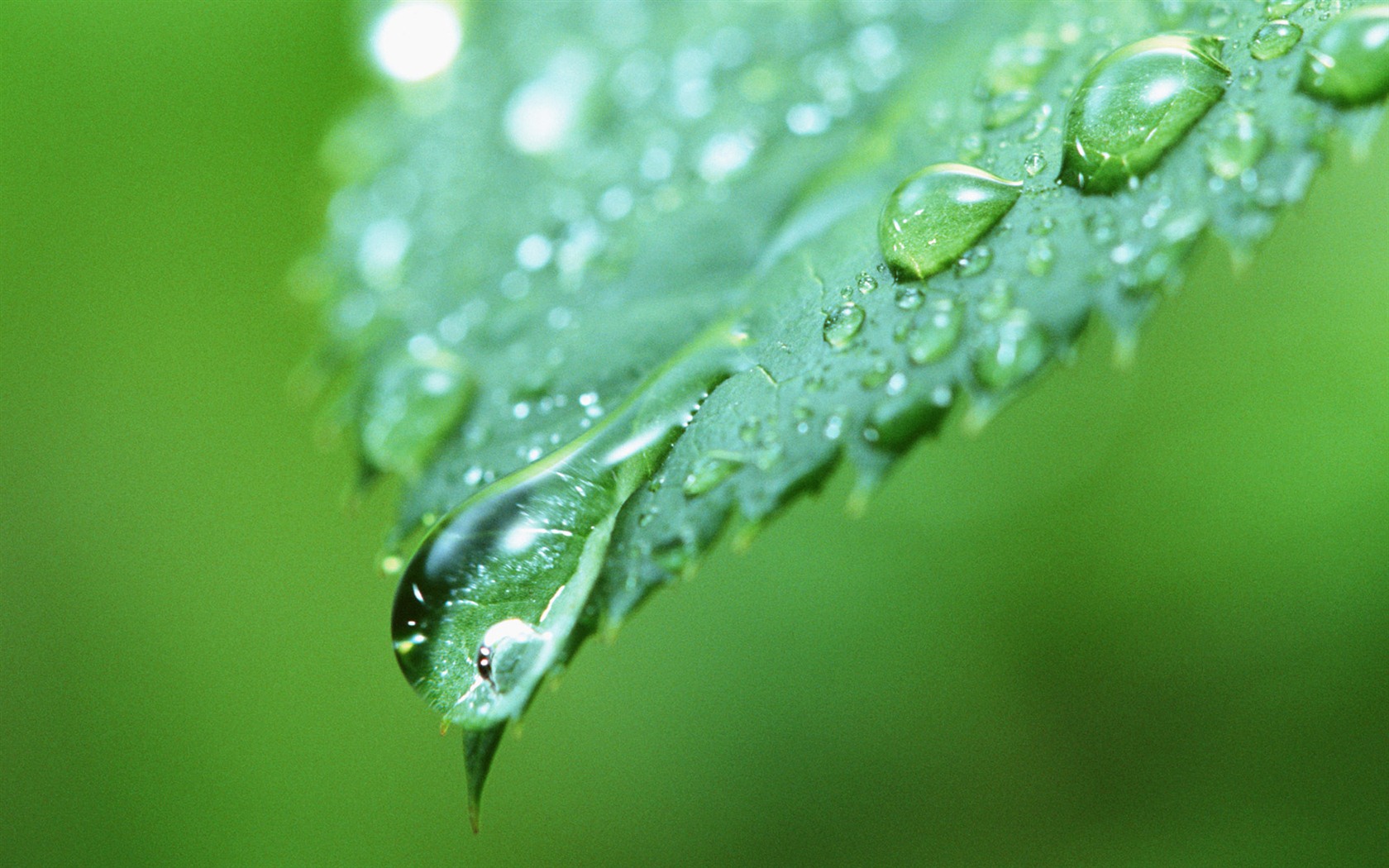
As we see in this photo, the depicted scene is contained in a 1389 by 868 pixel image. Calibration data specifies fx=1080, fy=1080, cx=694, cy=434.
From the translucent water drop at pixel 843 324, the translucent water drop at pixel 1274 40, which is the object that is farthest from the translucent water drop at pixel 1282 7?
the translucent water drop at pixel 843 324

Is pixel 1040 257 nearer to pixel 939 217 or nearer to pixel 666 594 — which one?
pixel 939 217

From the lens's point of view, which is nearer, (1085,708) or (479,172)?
(479,172)

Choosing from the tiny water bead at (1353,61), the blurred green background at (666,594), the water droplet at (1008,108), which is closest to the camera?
the tiny water bead at (1353,61)

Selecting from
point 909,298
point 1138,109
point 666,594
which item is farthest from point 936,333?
point 666,594

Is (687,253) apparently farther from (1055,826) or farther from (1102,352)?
(1055,826)

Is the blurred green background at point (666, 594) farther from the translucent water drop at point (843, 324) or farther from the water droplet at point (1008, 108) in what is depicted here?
the translucent water drop at point (843, 324)

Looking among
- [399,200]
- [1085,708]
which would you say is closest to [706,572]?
[1085,708]

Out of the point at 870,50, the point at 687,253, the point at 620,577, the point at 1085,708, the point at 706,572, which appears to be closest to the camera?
the point at 620,577
